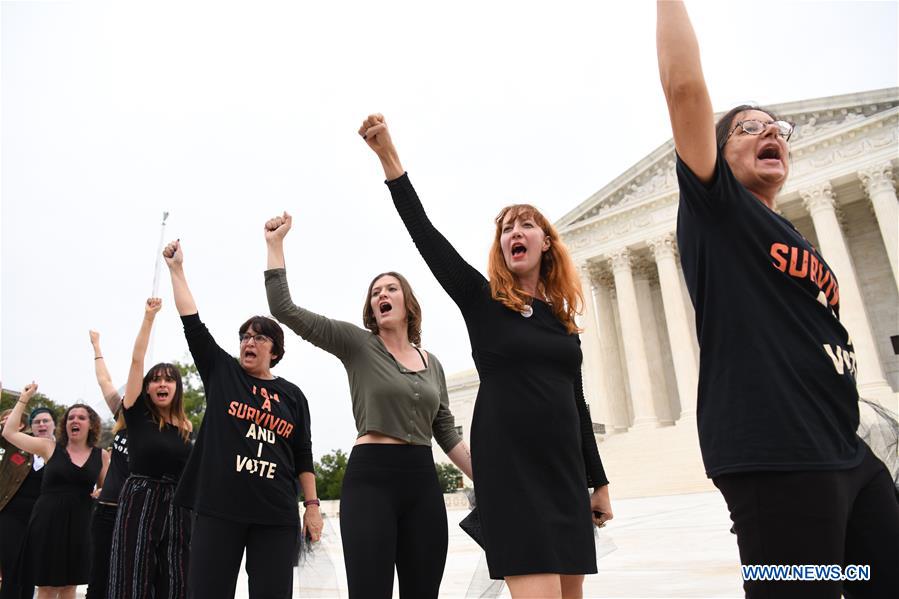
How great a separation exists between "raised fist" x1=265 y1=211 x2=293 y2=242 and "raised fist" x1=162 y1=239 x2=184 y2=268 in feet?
3.49

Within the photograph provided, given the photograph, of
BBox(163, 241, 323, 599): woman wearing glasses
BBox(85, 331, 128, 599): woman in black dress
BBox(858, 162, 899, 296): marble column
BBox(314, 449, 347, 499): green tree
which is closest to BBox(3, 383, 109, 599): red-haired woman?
BBox(85, 331, 128, 599): woman in black dress

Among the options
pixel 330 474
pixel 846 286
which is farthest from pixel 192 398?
pixel 846 286

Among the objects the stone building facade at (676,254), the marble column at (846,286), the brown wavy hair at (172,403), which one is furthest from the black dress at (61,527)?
the stone building facade at (676,254)

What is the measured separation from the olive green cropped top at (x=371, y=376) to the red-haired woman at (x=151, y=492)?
1.94 meters

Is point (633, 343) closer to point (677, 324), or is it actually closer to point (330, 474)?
point (677, 324)

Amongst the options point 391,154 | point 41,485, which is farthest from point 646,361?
point 391,154

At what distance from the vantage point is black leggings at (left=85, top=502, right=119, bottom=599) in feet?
16.9

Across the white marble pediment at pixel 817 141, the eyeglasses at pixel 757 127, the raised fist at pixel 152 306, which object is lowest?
the eyeglasses at pixel 757 127

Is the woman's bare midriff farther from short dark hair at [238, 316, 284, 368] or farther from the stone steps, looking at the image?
the stone steps

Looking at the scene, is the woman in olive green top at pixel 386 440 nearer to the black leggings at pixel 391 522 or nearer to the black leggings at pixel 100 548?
the black leggings at pixel 391 522

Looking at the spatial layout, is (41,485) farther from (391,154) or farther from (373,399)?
(391,154)

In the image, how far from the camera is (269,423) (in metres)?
4.12

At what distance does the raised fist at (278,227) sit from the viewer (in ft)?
12.0

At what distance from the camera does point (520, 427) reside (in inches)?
93.0
